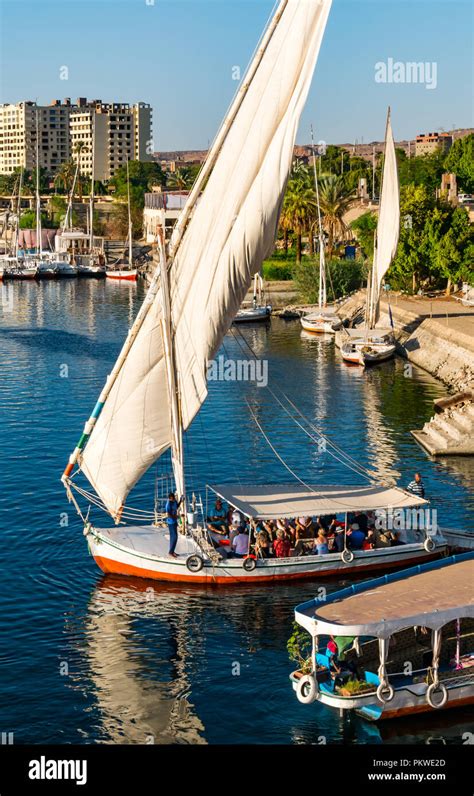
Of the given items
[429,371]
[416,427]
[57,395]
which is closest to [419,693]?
[416,427]

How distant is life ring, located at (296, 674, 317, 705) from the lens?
28.4 m

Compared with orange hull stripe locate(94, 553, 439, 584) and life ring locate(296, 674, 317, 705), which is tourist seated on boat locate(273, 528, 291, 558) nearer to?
orange hull stripe locate(94, 553, 439, 584)

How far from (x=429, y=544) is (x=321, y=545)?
3.82 metres

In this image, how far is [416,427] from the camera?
2429 inches

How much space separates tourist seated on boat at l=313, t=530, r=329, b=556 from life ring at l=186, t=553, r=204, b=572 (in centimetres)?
384

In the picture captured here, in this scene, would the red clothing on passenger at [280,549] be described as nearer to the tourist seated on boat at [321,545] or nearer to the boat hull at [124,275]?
the tourist seated on boat at [321,545]

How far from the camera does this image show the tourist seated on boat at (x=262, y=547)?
37719 mm

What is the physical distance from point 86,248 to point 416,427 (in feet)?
465

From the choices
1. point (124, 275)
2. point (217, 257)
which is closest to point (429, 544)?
point (217, 257)

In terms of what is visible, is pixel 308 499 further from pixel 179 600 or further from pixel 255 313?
pixel 255 313

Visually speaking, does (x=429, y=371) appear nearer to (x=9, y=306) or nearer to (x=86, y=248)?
(x=9, y=306)

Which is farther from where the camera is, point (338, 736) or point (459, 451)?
point (459, 451)

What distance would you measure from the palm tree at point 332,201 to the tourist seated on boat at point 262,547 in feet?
306

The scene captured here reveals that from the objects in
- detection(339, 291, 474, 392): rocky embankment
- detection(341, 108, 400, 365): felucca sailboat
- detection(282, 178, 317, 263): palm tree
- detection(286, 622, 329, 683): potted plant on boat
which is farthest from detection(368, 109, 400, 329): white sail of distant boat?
detection(286, 622, 329, 683): potted plant on boat
